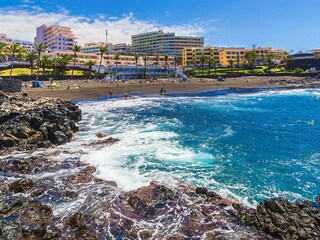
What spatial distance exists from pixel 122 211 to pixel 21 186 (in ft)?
23.8

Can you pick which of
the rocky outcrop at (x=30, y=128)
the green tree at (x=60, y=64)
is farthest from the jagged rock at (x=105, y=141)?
the green tree at (x=60, y=64)

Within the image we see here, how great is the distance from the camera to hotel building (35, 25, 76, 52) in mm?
160275

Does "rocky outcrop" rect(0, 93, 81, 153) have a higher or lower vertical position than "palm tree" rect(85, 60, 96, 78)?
lower

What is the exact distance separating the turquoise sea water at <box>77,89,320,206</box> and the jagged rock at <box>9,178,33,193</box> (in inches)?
191

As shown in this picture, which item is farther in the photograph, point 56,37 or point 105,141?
point 56,37

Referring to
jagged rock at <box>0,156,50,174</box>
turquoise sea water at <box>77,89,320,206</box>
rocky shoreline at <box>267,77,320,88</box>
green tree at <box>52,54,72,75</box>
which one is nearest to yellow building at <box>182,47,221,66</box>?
rocky shoreline at <box>267,77,320,88</box>

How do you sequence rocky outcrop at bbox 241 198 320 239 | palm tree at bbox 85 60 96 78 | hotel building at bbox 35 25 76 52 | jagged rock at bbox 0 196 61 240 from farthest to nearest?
hotel building at bbox 35 25 76 52, palm tree at bbox 85 60 96 78, rocky outcrop at bbox 241 198 320 239, jagged rock at bbox 0 196 61 240

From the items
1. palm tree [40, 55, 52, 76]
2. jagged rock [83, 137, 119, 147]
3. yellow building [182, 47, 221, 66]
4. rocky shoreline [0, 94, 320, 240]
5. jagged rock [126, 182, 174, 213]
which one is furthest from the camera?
yellow building [182, 47, 221, 66]

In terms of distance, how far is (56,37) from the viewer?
15988cm

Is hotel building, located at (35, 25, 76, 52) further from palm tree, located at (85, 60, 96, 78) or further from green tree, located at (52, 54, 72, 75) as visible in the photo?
green tree, located at (52, 54, 72, 75)

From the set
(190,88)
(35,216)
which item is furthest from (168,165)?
(190,88)

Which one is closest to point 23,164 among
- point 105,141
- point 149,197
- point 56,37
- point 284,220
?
point 105,141

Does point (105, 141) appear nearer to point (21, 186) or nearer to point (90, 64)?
point (21, 186)

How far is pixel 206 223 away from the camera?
47.3ft
